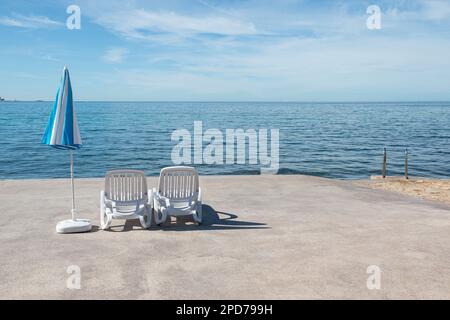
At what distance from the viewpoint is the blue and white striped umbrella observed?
7.35 m

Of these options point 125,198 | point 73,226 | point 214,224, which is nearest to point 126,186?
point 125,198

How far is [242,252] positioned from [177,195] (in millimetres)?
2334

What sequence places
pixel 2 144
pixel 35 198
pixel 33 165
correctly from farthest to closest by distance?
pixel 2 144, pixel 33 165, pixel 35 198

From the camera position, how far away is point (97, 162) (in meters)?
36.3

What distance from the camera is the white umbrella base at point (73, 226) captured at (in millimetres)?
7840

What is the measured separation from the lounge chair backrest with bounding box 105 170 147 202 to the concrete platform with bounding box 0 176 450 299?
648 mm

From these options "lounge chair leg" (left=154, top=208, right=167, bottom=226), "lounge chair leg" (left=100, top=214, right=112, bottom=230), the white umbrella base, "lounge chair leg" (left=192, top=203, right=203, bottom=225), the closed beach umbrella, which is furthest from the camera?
"lounge chair leg" (left=192, top=203, right=203, bottom=225)

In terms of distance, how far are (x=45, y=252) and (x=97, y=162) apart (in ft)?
101

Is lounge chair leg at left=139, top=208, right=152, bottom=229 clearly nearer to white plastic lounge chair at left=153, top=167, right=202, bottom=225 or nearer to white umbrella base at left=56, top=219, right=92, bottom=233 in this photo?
white plastic lounge chair at left=153, top=167, right=202, bottom=225

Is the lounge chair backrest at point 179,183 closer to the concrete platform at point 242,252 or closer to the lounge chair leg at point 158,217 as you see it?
the lounge chair leg at point 158,217

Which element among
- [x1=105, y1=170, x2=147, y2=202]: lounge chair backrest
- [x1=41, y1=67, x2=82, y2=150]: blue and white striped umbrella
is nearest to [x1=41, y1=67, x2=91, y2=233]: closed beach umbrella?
[x1=41, y1=67, x2=82, y2=150]: blue and white striped umbrella
